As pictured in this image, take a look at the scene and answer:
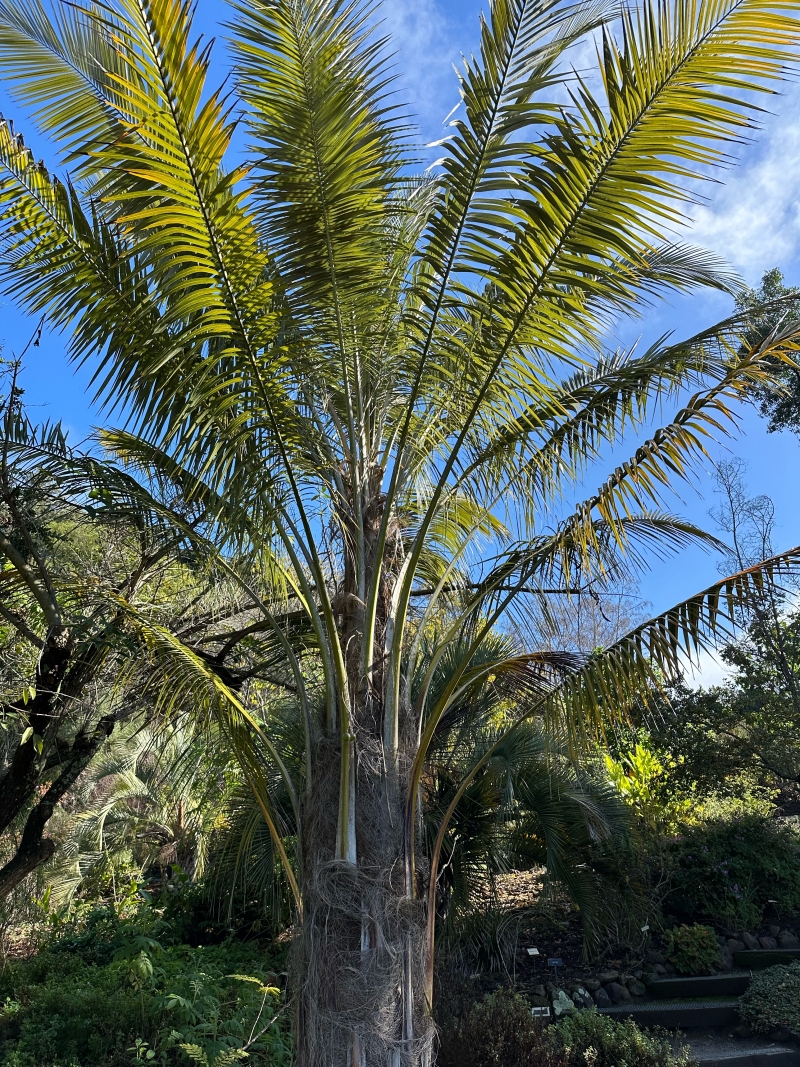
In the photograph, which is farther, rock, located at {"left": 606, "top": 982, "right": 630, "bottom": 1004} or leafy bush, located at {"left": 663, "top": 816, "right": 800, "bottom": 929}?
→ leafy bush, located at {"left": 663, "top": 816, "right": 800, "bottom": 929}

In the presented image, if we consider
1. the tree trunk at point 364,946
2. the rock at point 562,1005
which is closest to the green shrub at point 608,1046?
the rock at point 562,1005

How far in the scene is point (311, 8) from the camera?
3.78 meters

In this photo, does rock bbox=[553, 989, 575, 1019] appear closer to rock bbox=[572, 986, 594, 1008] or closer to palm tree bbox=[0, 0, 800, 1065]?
rock bbox=[572, 986, 594, 1008]

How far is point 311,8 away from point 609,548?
142 inches

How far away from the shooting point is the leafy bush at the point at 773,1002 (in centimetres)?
742

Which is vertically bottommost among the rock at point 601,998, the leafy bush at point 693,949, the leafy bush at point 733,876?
the rock at point 601,998

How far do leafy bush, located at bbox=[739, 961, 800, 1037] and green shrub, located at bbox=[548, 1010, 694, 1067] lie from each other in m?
1.11

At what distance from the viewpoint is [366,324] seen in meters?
4.72

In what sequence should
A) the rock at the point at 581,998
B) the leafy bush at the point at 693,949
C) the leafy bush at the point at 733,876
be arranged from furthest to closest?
the leafy bush at the point at 733,876, the leafy bush at the point at 693,949, the rock at the point at 581,998

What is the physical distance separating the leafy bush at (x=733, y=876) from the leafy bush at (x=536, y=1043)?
3.31 metres

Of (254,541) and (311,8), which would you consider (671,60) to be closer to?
(311,8)

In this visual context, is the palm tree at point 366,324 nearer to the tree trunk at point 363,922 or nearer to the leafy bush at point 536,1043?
the tree trunk at point 363,922

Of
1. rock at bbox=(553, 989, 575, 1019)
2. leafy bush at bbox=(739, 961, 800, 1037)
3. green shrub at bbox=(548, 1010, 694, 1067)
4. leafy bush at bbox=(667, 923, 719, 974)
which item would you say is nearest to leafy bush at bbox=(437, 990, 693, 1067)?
green shrub at bbox=(548, 1010, 694, 1067)

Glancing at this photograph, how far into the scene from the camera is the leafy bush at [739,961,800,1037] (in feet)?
24.3
